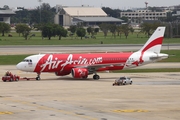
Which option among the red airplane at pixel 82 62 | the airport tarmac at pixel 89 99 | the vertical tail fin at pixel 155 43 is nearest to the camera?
the airport tarmac at pixel 89 99

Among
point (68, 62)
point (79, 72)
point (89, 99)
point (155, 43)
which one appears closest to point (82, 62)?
point (68, 62)

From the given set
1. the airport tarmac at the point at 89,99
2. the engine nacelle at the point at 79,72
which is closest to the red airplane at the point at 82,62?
the engine nacelle at the point at 79,72

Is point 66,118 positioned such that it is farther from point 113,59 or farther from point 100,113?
point 113,59

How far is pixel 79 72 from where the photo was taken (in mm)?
73875

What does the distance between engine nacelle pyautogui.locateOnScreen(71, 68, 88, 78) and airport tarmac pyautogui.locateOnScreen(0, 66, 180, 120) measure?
120cm

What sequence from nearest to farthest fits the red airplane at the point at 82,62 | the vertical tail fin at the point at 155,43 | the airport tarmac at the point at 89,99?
the airport tarmac at the point at 89,99
the red airplane at the point at 82,62
the vertical tail fin at the point at 155,43

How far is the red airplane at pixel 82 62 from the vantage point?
7381cm

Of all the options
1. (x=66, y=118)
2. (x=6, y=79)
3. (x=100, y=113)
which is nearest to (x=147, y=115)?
(x=100, y=113)

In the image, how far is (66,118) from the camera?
40.8 m

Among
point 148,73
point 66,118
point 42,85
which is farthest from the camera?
point 148,73

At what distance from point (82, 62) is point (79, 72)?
215 cm

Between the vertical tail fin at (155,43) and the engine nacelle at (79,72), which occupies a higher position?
the vertical tail fin at (155,43)

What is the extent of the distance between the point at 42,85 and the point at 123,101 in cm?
1781

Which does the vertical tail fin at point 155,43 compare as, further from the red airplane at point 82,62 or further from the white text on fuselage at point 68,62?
the white text on fuselage at point 68,62
